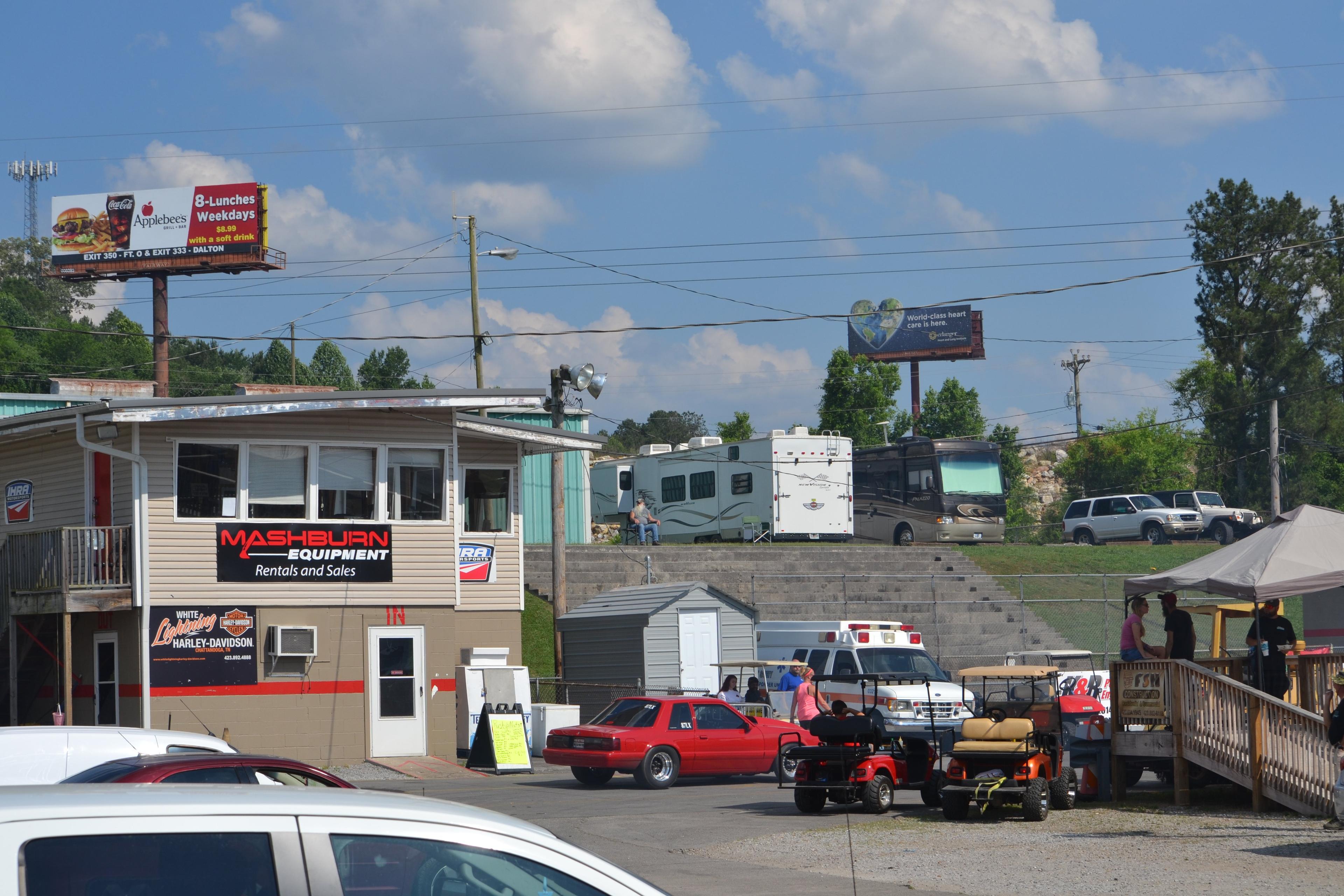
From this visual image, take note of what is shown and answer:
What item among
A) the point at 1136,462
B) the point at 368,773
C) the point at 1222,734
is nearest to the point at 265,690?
the point at 368,773

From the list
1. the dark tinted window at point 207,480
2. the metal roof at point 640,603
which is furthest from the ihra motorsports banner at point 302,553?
the metal roof at point 640,603

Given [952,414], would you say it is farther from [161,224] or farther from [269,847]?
[269,847]

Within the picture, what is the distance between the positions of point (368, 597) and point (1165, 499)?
3875 centimetres

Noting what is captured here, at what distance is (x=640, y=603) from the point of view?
29422 mm

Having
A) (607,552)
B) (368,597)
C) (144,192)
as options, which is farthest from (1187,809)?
(144,192)

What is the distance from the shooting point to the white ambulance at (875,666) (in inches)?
A: 966

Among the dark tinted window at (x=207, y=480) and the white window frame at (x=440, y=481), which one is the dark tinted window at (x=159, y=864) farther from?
the white window frame at (x=440, y=481)

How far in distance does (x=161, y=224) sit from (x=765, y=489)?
36657 millimetres

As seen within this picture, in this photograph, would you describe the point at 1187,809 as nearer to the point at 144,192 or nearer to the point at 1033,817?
the point at 1033,817

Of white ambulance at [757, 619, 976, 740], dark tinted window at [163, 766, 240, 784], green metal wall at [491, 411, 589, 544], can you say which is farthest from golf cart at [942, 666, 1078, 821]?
green metal wall at [491, 411, 589, 544]

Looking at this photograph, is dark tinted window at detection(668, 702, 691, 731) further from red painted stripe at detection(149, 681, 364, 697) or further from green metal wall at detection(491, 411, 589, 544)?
green metal wall at detection(491, 411, 589, 544)

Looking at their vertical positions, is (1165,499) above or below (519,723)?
above

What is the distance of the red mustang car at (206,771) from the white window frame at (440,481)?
15.1 metres

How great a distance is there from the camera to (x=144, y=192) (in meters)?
66.3
